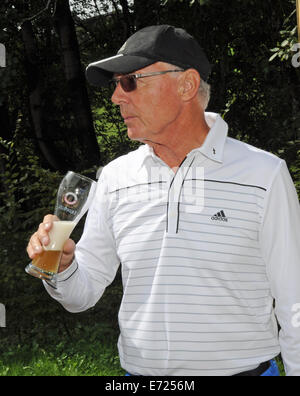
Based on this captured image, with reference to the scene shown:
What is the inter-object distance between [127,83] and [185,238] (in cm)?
79

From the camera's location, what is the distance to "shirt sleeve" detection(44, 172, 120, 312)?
10.2 feet

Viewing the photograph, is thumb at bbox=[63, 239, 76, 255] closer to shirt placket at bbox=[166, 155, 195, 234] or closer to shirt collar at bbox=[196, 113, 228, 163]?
shirt placket at bbox=[166, 155, 195, 234]

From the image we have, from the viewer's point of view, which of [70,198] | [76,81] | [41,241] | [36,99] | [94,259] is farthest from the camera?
[36,99]

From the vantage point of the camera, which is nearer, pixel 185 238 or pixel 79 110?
pixel 185 238

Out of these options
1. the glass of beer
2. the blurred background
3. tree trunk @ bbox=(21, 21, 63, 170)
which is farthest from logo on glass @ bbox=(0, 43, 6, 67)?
the glass of beer

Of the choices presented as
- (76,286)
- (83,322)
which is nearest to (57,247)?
(76,286)

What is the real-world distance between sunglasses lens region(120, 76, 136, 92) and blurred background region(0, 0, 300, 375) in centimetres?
435

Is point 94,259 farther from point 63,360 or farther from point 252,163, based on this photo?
point 63,360

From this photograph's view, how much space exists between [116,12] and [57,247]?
1288cm

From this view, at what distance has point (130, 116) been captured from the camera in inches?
121

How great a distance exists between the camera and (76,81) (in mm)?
12836

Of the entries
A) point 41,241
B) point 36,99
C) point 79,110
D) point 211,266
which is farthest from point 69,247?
point 36,99
